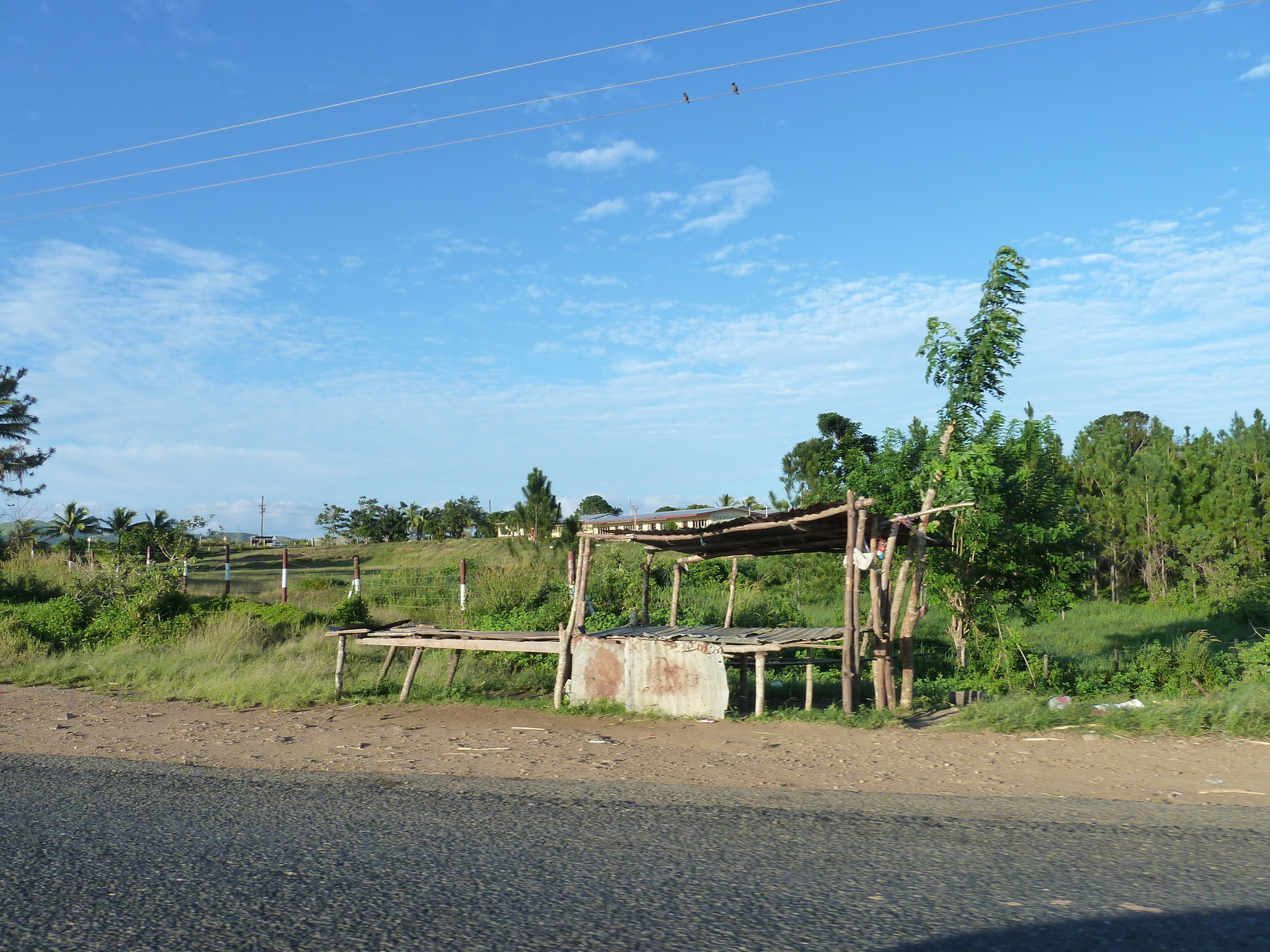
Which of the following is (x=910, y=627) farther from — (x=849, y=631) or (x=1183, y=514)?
(x=1183, y=514)

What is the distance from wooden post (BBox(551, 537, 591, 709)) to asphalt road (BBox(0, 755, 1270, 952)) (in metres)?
3.48

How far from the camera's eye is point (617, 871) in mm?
3984

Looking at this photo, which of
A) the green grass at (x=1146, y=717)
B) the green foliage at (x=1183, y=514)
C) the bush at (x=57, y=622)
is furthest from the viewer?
the green foliage at (x=1183, y=514)

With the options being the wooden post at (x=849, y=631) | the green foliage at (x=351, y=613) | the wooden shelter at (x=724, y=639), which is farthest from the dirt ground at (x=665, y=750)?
the green foliage at (x=351, y=613)

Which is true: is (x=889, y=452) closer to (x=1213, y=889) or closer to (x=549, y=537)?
(x=1213, y=889)

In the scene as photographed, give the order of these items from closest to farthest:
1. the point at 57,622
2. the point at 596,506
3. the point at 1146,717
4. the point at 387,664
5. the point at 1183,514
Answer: the point at 1146,717, the point at 387,664, the point at 57,622, the point at 1183,514, the point at 596,506

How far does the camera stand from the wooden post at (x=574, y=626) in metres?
9.29

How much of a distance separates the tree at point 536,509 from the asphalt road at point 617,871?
74.8 ft

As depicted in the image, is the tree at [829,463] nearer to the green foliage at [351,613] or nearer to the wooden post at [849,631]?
the wooden post at [849,631]

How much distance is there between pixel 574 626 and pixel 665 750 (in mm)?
2530

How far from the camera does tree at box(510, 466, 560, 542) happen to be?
28.6 meters

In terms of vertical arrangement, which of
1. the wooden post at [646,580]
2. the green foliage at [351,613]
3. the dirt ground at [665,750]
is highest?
the wooden post at [646,580]

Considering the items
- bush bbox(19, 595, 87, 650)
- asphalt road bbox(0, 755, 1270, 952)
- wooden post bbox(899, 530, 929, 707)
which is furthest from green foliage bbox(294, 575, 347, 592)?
asphalt road bbox(0, 755, 1270, 952)

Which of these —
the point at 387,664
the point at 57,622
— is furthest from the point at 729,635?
the point at 57,622
